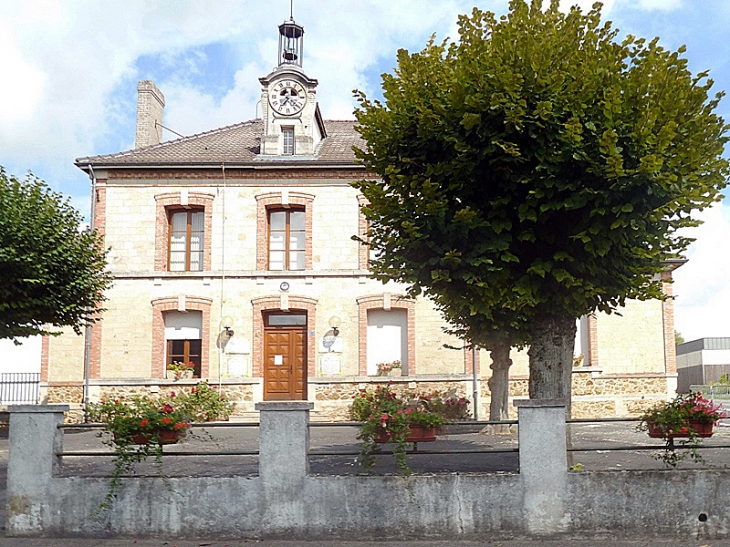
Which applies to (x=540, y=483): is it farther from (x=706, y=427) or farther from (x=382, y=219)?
(x=382, y=219)

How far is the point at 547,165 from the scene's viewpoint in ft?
24.7

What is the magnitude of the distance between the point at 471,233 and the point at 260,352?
12714 millimetres

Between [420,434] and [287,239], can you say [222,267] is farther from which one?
[420,434]

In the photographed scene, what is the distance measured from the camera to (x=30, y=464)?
741 cm

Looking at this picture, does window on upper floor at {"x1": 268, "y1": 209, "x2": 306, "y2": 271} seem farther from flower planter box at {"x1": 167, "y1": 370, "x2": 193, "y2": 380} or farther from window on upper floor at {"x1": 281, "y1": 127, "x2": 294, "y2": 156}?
flower planter box at {"x1": 167, "y1": 370, "x2": 193, "y2": 380}

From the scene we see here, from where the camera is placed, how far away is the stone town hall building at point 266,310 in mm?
19672

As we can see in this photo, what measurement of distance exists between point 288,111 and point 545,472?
15910 millimetres

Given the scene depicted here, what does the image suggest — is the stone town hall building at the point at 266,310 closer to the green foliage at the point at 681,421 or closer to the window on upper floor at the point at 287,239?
the window on upper floor at the point at 287,239

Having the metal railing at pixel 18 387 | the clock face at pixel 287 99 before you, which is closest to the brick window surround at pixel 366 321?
the clock face at pixel 287 99

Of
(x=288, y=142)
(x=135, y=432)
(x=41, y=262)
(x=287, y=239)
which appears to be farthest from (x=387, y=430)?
(x=288, y=142)

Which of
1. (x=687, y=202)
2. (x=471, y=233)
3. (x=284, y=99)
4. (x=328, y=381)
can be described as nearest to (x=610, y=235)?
(x=687, y=202)

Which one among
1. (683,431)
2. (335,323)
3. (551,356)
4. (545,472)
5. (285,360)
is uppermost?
(335,323)

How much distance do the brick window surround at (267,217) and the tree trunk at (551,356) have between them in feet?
39.4

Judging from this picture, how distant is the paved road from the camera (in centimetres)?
704
